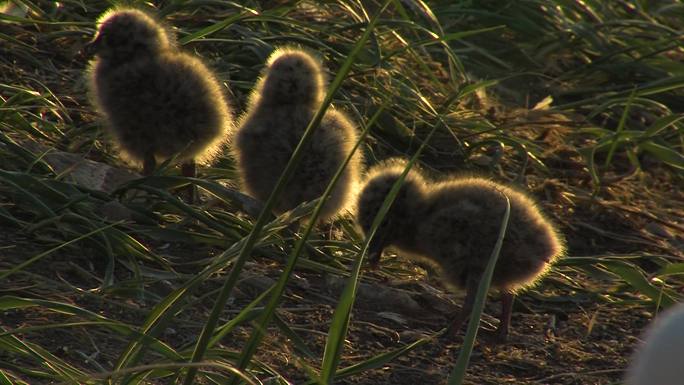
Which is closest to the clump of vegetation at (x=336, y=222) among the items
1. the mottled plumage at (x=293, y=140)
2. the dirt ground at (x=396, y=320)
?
the dirt ground at (x=396, y=320)

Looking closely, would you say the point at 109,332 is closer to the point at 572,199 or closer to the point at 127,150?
A: the point at 127,150

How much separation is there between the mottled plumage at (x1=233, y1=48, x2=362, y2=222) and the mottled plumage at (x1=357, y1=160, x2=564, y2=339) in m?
0.24

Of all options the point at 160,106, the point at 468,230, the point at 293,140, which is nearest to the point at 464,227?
the point at 468,230

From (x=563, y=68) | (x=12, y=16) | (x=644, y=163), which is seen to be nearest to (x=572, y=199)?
(x=644, y=163)

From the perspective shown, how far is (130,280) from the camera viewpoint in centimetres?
379

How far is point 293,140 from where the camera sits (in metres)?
4.80

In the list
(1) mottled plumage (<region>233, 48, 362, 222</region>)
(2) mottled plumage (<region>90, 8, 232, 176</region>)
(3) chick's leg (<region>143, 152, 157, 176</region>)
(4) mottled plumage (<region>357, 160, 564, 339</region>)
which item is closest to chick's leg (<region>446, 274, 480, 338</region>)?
(4) mottled plumage (<region>357, 160, 564, 339</region>)

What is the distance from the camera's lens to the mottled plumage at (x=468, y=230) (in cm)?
421

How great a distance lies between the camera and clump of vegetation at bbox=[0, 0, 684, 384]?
124 inches

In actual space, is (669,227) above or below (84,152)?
above

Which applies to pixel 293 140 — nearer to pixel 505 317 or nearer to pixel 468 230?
pixel 468 230

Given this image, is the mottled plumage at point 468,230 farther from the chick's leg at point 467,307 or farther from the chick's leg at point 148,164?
the chick's leg at point 148,164

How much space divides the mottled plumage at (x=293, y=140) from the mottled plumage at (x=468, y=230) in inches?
9.6

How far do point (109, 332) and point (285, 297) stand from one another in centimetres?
A: 90
